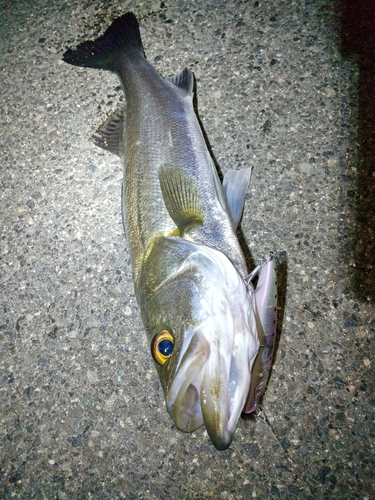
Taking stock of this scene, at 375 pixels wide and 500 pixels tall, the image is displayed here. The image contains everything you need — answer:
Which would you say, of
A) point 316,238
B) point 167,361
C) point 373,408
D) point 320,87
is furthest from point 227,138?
point 373,408

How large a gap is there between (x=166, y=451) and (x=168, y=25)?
339cm

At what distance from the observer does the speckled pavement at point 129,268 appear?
240cm

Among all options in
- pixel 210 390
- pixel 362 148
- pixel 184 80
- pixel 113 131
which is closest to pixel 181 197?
pixel 113 131

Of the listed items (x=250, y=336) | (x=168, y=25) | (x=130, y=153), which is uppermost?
(x=168, y=25)

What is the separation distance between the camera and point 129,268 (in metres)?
2.92

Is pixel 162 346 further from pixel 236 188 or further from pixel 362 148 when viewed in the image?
pixel 362 148

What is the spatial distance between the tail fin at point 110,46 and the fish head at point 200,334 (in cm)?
189

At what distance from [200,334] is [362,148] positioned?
6.30ft

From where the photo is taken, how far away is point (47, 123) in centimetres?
346

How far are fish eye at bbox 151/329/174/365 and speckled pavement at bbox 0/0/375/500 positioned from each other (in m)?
0.82

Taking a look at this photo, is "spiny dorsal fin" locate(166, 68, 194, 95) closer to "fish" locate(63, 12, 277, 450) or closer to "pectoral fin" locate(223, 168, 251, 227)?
"fish" locate(63, 12, 277, 450)

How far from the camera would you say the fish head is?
1.72m

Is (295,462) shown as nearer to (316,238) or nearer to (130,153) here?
(316,238)

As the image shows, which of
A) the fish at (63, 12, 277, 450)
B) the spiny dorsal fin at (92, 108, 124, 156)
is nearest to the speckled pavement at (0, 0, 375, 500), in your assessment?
the spiny dorsal fin at (92, 108, 124, 156)
